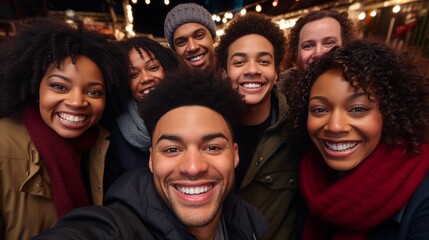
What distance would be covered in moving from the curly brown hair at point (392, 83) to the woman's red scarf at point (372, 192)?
0.10 meters

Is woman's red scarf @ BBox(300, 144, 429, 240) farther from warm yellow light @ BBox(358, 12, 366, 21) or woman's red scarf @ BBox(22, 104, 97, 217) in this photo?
warm yellow light @ BBox(358, 12, 366, 21)

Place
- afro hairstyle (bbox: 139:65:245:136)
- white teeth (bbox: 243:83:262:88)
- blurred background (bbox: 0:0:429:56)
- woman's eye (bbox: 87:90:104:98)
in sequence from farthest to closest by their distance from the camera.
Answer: blurred background (bbox: 0:0:429:56)
white teeth (bbox: 243:83:262:88)
woman's eye (bbox: 87:90:104:98)
afro hairstyle (bbox: 139:65:245:136)

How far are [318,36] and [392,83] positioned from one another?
1.38 m

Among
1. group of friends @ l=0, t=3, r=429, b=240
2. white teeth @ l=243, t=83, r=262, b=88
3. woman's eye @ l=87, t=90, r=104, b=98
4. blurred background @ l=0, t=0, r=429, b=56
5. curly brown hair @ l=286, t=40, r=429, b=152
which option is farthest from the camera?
blurred background @ l=0, t=0, r=429, b=56

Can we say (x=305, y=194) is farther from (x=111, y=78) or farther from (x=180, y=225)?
(x=111, y=78)

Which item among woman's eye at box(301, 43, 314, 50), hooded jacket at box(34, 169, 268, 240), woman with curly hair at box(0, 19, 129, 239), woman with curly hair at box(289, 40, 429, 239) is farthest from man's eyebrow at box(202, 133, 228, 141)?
woman's eye at box(301, 43, 314, 50)

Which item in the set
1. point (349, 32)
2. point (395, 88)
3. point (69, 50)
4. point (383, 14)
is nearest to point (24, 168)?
point (69, 50)

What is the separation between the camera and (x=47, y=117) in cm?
186

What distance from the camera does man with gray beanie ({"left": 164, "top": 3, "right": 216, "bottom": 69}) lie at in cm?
324

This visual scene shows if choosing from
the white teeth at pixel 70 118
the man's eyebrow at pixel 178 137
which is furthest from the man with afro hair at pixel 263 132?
the white teeth at pixel 70 118

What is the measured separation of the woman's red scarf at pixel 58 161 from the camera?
68.9 inches

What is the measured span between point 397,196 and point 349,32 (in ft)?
6.98

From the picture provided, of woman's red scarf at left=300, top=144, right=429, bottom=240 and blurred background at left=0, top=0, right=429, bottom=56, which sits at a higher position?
blurred background at left=0, top=0, right=429, bottom=56

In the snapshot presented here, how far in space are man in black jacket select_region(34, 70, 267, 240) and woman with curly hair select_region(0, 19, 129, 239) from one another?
1.70 ft
